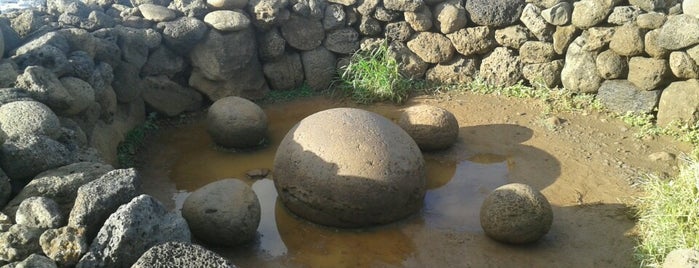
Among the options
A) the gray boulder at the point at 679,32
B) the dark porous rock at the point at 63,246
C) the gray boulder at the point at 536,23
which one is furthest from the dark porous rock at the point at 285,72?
A: the dark porous rock at the point at 63,246

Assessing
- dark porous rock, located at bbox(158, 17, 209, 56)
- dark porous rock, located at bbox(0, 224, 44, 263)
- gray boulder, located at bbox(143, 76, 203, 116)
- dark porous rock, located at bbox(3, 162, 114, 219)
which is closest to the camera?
dark porous rock, located at bbox(0, 224, 44, 263)

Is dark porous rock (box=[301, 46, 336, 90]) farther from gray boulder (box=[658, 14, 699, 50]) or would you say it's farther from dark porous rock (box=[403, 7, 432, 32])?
gray boulder (box=[658, 14, 699, 50])

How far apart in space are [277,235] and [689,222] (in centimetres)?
357

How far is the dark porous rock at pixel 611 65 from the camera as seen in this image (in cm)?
796

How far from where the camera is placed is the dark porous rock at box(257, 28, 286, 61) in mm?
8750

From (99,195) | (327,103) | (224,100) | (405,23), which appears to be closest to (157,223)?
(99,195)

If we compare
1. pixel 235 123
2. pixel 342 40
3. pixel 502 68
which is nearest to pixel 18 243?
pixel 235 123

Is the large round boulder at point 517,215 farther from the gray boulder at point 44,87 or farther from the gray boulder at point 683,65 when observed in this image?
the gray boulder at point 44,87

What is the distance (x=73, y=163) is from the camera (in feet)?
15.8

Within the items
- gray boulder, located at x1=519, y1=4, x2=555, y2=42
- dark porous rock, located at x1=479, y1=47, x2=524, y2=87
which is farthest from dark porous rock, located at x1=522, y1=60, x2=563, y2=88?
gray boulder, located at x1=519, y1=4, x2=555, y2=42

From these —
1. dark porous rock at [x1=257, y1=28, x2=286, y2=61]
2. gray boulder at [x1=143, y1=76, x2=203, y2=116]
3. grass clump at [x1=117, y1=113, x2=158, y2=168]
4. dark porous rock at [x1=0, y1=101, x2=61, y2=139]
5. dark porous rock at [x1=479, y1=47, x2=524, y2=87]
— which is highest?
dark porous rock at [x1=0, y1=101, x2=61, y2=139]

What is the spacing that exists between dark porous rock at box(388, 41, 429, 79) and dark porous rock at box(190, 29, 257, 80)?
2.09 metres

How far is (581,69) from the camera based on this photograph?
27.2 ft

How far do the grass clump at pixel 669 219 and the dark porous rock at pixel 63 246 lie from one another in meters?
4.30
